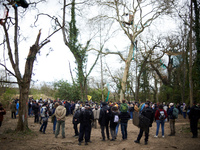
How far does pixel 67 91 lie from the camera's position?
31078mm

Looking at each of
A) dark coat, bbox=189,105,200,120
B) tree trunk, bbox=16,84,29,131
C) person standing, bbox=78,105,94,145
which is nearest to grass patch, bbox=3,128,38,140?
tree trunk, bbox=16,84,29,131

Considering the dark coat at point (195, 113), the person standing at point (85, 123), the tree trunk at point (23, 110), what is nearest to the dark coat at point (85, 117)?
the person standing at point (85, 123)

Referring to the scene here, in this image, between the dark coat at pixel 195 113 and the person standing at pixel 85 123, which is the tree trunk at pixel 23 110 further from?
the dark coat at pixel 195 113

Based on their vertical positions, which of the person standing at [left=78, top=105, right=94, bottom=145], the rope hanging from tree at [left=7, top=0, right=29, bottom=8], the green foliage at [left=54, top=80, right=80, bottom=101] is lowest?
the person standing at [left=78, top=105, right=94, bottom=145]

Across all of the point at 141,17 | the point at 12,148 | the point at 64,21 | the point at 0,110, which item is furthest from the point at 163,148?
the point at 141,17

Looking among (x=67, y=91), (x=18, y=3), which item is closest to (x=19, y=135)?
(x=18, y=3)

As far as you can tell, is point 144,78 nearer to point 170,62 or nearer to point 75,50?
point 170,62

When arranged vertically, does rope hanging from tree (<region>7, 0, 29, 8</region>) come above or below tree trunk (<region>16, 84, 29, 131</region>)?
above

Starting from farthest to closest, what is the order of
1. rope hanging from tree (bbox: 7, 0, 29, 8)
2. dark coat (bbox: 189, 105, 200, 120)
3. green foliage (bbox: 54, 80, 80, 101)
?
1. green foliage (bbox: 54, 80, 80, 101)
2. dark coat (bbox: 189, 105, 200, 120)
3. rope hanging from tree (bbox: 7, 0, 29, 8)

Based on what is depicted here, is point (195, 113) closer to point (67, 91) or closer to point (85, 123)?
point (85, 123)

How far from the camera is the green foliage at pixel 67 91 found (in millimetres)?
30812

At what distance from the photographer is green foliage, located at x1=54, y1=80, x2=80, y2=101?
3081 centimetres

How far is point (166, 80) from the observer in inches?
1369

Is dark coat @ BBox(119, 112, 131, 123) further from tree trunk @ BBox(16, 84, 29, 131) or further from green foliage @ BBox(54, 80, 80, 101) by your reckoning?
green foliage @ BBox(54, 80, 80, 101)
